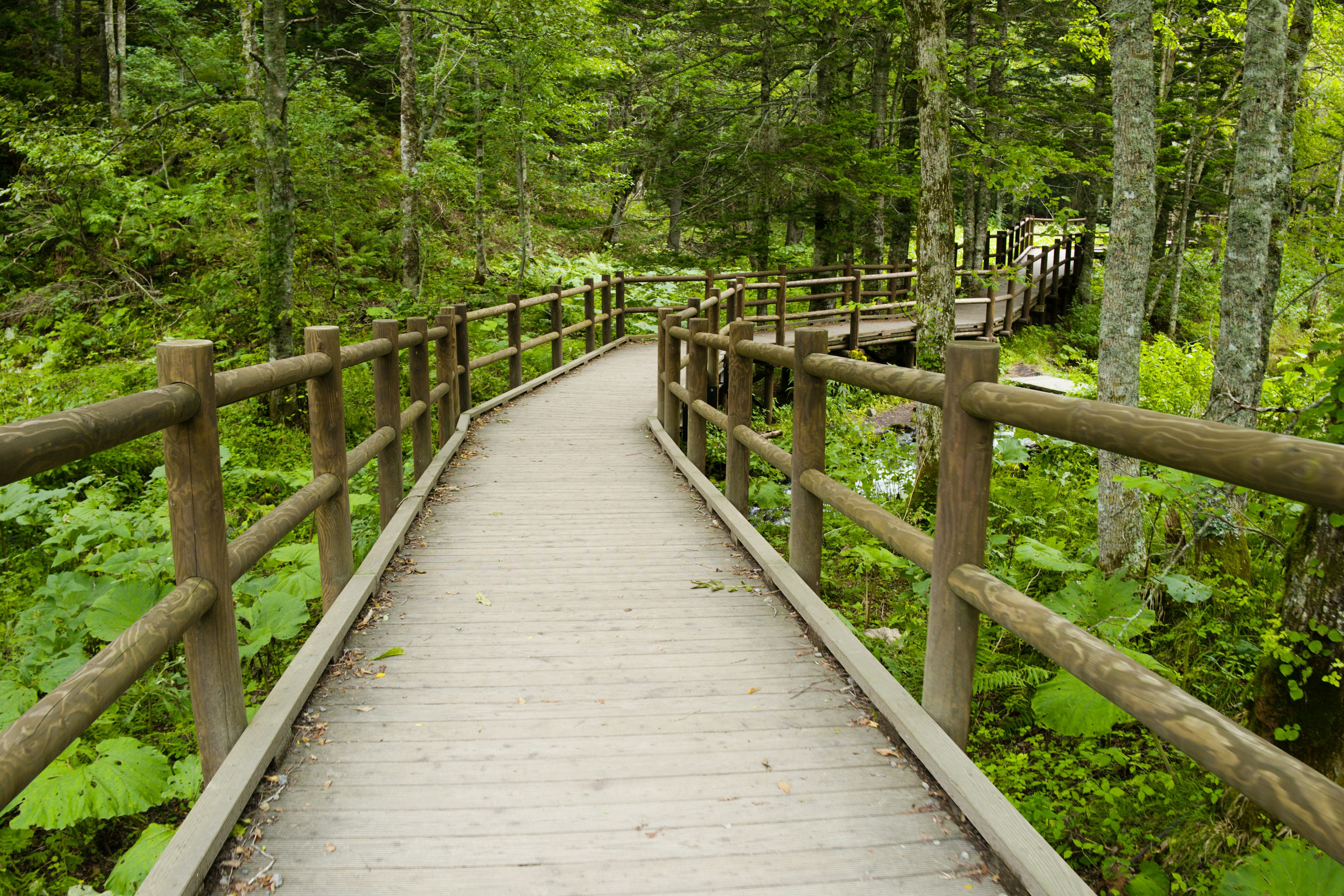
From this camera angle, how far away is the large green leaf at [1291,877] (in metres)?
2.15

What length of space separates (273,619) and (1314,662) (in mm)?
4130

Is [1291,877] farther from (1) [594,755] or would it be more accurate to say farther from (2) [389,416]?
(2) [389,416]

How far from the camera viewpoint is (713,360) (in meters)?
8.23

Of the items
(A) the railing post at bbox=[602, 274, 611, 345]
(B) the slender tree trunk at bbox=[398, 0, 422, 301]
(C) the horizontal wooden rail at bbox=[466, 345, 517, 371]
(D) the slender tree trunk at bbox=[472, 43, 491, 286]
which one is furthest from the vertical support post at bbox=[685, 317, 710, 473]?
(D) the slender tree trunk at bbox=[472, 43, 491, 286]

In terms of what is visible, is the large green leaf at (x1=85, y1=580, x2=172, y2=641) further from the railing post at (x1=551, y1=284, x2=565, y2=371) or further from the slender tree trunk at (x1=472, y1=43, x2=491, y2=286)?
the slender tree trunk at (x1=472, y1=43, x2=491, y2=286)

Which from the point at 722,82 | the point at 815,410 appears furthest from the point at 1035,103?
the point at 815,410

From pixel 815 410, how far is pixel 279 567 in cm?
409

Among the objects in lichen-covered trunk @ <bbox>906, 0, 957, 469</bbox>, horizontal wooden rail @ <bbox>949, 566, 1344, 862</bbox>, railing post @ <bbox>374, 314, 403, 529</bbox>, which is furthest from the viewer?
lichen-covered trunk @ <bbox>906, 0, 957, 469</bbox>

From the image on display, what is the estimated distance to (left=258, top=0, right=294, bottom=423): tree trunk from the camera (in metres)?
9.24

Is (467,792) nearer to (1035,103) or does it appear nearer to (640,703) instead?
(640,703)

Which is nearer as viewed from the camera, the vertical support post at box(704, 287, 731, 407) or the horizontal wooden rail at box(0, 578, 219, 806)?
the horizontal wooden rail at box(0, 578, 219, 806)

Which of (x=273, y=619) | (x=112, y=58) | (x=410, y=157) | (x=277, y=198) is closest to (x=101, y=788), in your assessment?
(x=273, y=619)

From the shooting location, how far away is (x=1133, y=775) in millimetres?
3689

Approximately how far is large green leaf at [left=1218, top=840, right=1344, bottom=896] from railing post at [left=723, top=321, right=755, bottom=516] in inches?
136
